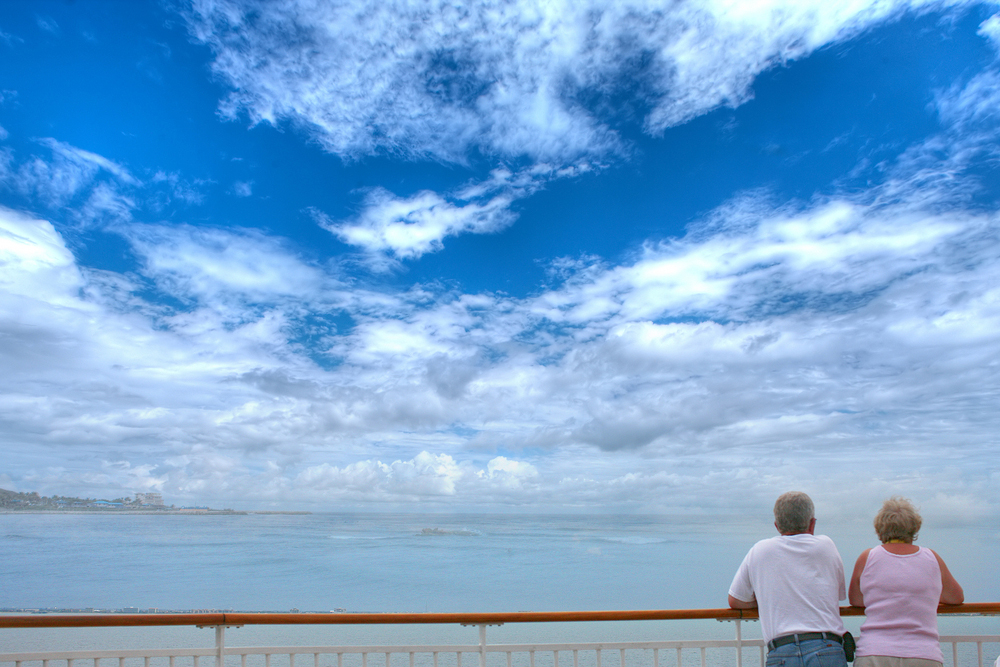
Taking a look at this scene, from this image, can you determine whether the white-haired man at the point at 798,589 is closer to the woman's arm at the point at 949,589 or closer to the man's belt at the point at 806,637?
the man's belt at the point at 806,637

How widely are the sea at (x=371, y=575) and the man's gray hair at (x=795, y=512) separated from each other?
1796cm

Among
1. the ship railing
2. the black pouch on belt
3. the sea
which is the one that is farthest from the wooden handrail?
the sea

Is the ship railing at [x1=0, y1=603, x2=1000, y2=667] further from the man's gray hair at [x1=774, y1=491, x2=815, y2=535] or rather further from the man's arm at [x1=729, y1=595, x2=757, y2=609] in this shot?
the man's gray hair at [x1=774, y1=491, x2=815, y2=535]

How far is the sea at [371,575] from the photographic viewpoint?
2395cm

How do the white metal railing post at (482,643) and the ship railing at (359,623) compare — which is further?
the white metal railing post at (482,643)

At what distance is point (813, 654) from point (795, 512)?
0.52m

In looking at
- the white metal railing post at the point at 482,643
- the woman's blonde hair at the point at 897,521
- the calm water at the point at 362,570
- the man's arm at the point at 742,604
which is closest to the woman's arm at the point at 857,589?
the woman's blonde hair at the point at 897,521

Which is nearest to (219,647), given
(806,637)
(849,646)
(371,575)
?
(806,637)

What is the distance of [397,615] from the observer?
262 centimetres

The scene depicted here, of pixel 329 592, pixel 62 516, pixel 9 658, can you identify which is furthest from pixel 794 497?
pixel 62 516

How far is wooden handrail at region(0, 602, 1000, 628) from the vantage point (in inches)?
94.0

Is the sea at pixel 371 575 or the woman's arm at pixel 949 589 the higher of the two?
the woman's arm at pixel 949 589

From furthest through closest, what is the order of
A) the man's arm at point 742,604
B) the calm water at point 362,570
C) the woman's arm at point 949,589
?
the calm water at point 362,570, the man's arm at point 742,604, the woman's arm at point 949,589

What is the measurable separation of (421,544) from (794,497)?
292ft
